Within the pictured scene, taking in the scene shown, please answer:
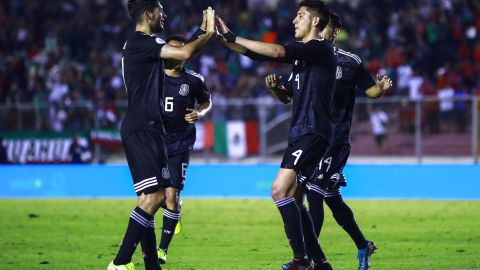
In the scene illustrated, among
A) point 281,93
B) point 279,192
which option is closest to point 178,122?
point 281,93

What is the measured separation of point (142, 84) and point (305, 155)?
5.36 ft

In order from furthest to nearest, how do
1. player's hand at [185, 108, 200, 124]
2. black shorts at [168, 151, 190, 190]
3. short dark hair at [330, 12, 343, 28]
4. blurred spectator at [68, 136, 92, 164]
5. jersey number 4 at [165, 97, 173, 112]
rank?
1. blurred spectator at [68, 136, 92, 164]
2. jersey number 4 at [165, 97, 173, 112]
3. black shorts at [168, 151, 190, 190]
4. player's hand at [185, 108, 200, 124]
5. short dark hair at [330, 12, 343, 28]

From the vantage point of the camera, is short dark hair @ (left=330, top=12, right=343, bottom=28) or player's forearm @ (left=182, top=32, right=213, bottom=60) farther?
short dark hair @ (left=330, top=12, right=343, bottom=28)

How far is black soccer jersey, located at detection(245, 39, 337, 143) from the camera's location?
31.5 ft

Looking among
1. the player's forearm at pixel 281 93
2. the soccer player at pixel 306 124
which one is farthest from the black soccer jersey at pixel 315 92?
the player's forearm at pixel 281 93

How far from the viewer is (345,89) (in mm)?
10859

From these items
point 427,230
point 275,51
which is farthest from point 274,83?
point 427,230

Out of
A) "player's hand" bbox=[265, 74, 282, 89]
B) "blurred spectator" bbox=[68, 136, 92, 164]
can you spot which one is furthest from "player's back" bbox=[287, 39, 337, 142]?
"blurred spectator" bbox=[68, 136, 92, 164]

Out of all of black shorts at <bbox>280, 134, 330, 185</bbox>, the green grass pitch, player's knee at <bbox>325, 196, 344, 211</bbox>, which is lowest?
the green grass pitch

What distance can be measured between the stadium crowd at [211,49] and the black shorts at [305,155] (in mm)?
15414

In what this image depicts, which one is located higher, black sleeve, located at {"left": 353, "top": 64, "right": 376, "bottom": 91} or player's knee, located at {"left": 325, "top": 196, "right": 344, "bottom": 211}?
black sleeve, located at {"left": 353, "top": 64, "right": 376, "bottom": 91}

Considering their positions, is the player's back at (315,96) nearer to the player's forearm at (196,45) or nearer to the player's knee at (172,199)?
the player's forearm at (196,45)

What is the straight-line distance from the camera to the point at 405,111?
23781mm

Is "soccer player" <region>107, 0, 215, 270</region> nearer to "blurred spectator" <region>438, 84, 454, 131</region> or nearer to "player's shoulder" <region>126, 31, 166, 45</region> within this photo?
"player's shoulder" <region>126, 31, 166, 45</region>
